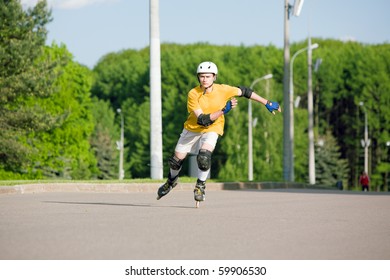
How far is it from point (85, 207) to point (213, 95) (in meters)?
2.40

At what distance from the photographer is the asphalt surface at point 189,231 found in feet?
27.1

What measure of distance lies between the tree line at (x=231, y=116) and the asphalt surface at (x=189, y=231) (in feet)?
125

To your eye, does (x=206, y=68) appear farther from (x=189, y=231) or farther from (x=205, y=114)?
(x=189, y=231)

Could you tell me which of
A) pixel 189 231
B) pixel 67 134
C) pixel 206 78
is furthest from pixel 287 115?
pixel 67 134

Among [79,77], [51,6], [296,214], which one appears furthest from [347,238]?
[79,77]

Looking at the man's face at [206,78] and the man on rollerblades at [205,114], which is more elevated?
the man's face at [206,78]

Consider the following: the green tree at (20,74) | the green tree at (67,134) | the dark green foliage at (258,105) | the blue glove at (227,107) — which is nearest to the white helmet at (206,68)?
the blue glove at (227,107)

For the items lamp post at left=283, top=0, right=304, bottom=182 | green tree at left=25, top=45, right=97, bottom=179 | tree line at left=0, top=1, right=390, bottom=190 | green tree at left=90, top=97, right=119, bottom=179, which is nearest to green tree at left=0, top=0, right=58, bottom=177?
tree line at left=0, top=1, right=390, bottom=190

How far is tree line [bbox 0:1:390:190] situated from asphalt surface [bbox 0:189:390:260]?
3816 centimetres

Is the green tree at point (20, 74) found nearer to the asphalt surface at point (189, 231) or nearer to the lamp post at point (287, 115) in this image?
Result: the lamp post at point (287, 115)

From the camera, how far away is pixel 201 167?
1377 cm

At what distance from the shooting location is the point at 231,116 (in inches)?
3152

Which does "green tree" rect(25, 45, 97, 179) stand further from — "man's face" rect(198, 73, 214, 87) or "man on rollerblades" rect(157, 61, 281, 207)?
"man's face" rect(198, 73, 214, 87)
